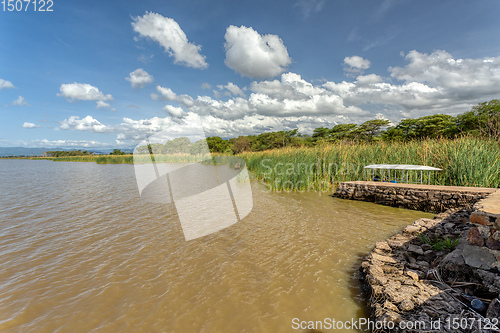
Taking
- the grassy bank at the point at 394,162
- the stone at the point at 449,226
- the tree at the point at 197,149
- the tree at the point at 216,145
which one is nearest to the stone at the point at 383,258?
the stone at the point at 449,226

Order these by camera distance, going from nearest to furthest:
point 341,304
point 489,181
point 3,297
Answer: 1. point 341,304
2. point 3,297
3. point 489,181

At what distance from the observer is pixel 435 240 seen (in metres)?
3.90

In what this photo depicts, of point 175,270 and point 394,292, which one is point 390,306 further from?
point 175,270

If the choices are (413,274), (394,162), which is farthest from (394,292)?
(394,162)

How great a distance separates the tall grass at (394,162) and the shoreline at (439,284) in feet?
17.4

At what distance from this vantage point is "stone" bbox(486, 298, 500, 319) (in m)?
1.98

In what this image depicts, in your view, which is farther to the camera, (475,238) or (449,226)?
(449,226)

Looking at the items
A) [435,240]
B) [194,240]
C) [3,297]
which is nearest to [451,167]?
[435,240]

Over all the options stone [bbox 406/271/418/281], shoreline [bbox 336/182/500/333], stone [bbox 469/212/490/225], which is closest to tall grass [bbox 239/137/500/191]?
shoreline [bbox 336/182/500/333]

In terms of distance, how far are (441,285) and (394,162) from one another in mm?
8705

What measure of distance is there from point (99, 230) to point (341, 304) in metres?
5.76

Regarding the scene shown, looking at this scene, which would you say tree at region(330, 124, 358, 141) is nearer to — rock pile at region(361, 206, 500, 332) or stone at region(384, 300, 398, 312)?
rock pile at region(361, 206, 500, 332)

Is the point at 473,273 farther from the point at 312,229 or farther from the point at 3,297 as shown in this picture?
the point at 3,297

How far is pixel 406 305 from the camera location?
2336mm
